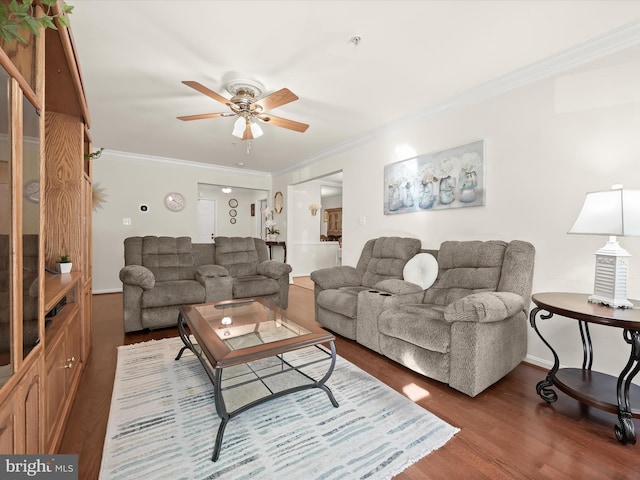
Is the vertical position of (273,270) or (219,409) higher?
(273,270)

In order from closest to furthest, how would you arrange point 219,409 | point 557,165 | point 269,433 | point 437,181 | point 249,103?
point 219,409 → point 269,433 → point 557,165 → point 249,103 → point 437,181

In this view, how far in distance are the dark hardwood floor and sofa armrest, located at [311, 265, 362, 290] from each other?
1.04 m

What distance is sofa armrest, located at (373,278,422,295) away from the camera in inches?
Answer: 103

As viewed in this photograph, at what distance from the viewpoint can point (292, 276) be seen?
6.57 m

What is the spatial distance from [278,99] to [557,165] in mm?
2343

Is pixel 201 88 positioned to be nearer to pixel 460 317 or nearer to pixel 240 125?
pixel 240 125

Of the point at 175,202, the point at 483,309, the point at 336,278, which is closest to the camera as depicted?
the point at 483,309

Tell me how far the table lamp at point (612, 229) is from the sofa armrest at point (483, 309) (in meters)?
0.43

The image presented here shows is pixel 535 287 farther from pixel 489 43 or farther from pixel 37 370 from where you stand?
pixel 37 370

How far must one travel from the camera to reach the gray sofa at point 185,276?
10.1ft

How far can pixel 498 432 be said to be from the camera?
160 cm

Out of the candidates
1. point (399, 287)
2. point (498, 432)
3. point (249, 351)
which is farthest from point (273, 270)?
point (498, 432)

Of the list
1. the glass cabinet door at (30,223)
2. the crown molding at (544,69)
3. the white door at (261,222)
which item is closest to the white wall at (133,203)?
the white door at (261,222)

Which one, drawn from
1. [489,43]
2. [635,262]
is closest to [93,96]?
[489,43]
